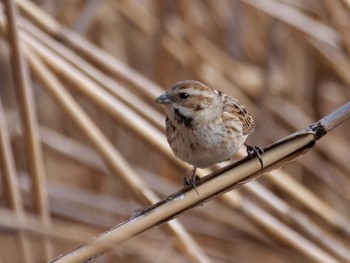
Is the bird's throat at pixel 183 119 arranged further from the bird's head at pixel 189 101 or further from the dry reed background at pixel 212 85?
the dry reed background at pixel 212 85

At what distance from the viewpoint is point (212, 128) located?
5.95 feet

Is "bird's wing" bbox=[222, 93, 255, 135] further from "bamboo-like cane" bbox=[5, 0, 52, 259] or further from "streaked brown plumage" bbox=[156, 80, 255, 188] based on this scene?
"bamboo-like cane" bbox=[5, 0, 52, 259]

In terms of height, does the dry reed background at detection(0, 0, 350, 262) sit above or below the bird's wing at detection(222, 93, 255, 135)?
above

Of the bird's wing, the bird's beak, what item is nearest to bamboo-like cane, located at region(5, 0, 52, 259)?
the bird's beak

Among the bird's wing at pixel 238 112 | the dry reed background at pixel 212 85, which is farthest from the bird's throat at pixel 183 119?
the dry reed background at pixel 212 85

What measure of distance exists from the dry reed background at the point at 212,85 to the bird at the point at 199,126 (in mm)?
274

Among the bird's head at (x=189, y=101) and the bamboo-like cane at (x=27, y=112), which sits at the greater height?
the bamboo-like cane at (x=27, y=112)

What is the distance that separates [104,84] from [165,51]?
2.84 ft

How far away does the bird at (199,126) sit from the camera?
5.76 feet

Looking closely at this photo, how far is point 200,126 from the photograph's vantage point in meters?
1.80

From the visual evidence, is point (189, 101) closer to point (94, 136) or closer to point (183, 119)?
point (183, 119)

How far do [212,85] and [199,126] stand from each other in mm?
1307

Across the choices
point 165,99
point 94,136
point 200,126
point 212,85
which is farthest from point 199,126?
point 212,85

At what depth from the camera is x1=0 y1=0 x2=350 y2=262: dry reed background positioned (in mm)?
2211
